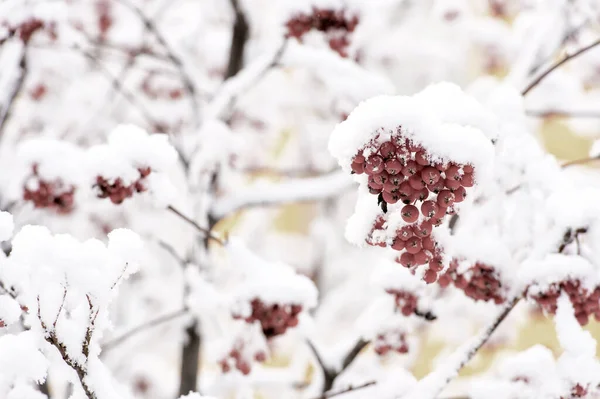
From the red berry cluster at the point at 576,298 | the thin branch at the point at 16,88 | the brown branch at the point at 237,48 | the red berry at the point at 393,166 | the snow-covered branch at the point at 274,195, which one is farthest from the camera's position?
the brown branch at the point at 237,48

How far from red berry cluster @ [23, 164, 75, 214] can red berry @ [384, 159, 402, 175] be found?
136 cm

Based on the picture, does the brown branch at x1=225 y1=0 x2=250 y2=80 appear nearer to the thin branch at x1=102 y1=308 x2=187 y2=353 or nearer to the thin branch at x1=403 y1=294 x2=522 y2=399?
the thin branch at x1=102 y1=308 x2=187 y2=353

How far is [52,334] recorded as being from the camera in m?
1.19

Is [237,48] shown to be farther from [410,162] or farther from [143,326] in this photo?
[410,162]

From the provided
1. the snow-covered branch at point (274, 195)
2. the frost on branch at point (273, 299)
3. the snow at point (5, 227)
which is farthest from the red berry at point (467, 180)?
→ the snow-covered branch at point (274, 195)

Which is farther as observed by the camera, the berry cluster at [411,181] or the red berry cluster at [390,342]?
the red berry cluster at [390,342]

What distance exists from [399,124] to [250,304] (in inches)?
40.9

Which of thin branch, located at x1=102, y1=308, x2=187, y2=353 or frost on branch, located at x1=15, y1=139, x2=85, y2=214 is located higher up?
frost on branch, located at x1=15, y1=139, x2=85, y2=214

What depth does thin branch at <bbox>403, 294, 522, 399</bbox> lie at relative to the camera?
5.28ft

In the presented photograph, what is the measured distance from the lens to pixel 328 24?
2523mm

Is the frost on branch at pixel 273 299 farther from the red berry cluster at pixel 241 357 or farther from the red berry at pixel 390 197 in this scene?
the red berry at pixel 390 197

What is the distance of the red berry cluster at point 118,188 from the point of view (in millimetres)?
1685

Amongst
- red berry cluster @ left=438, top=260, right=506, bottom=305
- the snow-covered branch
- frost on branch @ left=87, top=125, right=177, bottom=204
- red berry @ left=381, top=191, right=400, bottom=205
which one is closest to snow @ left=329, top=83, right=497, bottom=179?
red berry @ left=381, top=191, right=400, bottom=205

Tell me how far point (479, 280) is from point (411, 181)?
2.18 feet
